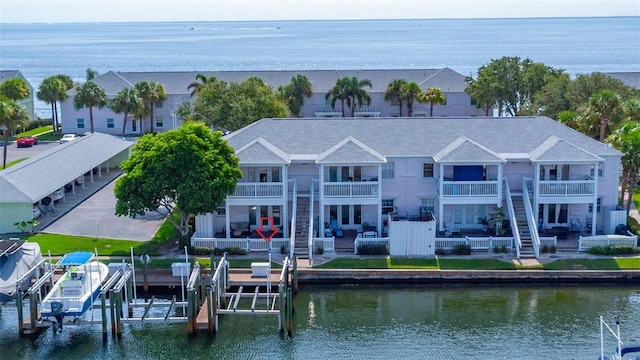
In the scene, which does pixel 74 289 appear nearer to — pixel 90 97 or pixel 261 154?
pixel 261 154

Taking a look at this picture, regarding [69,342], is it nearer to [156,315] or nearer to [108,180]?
[156,315]

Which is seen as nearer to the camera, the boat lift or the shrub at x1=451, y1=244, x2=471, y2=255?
the boat lift

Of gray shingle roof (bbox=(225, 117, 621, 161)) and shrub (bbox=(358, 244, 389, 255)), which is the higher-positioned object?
gray shingle roof (bbox=(225, 117, 621, 161))

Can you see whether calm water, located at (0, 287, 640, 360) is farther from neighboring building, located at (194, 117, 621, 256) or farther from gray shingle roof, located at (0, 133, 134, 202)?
gray shingle roof, located at (0, 133, 134, 202)

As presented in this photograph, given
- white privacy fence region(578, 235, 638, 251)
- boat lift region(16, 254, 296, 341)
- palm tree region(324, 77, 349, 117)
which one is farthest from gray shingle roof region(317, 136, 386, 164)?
palm tree region(324, 77, 349, 117)

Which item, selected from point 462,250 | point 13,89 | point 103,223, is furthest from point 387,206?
point 13,89

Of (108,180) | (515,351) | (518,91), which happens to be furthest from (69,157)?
(518,91)

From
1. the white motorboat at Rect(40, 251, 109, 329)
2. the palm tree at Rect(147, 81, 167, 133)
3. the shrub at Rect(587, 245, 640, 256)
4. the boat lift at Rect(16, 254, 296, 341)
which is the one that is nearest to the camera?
the white motorboat at Rect(40, 251, 109, 329)

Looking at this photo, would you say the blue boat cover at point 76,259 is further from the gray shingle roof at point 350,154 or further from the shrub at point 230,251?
the gray shingle roof at point 350,154

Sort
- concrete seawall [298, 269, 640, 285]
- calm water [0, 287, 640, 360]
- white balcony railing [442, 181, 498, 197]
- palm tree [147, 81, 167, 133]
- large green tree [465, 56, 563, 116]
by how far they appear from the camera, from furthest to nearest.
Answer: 1. palm tree [147, 81, 167, 133]
2. large green tree [465, 56, 563, 116]
3. white balcony railing [442, 181, 498, 197]
4. concrete seawall [298, 269, 640, 285]
5. calm water [0, 287, 640, 360]
